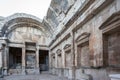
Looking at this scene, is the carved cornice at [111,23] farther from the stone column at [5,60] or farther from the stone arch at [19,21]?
the stone arch at [19,21]

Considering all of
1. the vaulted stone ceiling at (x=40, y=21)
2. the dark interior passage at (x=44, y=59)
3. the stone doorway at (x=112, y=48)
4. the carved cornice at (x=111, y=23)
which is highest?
the vaulted stone ceiling at (x=40, y=21)

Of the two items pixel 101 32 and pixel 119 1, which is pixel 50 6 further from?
pixel 119 1

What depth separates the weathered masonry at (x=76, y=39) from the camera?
499 cm

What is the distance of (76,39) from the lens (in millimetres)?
8203

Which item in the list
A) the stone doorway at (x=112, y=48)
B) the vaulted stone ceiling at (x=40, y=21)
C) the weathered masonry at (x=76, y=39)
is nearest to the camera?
the stone doorway at (x=112, y=48)

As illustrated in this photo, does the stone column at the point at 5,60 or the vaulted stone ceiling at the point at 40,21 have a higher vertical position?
the vaulted stone ceiling at the point at 40,21

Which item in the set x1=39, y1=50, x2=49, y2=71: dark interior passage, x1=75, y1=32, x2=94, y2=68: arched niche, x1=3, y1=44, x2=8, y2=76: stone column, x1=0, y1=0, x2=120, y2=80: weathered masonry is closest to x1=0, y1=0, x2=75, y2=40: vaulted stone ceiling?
x1=0, y1=0, x2=120, y2=80: weathered masonry

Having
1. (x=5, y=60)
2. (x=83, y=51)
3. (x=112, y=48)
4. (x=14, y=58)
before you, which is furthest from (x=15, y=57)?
(x=112, y=48)

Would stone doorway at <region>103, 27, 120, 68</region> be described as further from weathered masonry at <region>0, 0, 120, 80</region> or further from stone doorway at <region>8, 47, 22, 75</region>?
stone doorway at <region>8, 47, 22, 75</region>

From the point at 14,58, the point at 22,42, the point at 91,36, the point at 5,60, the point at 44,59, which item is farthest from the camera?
the point at 44,59

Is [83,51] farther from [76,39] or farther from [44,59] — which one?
[44,59]

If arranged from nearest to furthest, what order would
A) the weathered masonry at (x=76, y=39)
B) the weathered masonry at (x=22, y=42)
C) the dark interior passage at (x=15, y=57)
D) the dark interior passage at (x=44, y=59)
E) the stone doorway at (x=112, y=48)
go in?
the stone doorway at (x=112, y=48) → the weathered masonry at (x=76, y=39) → the weathered masonry at (x=22, y=42) → the dark interior passage at (x=15, y=57) → the dark interior passage at (x=44, y=59)

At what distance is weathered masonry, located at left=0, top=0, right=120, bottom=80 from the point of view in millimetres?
4992

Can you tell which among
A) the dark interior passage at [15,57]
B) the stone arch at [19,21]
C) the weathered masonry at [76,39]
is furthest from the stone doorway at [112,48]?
the dark interior passage at [15,57]
